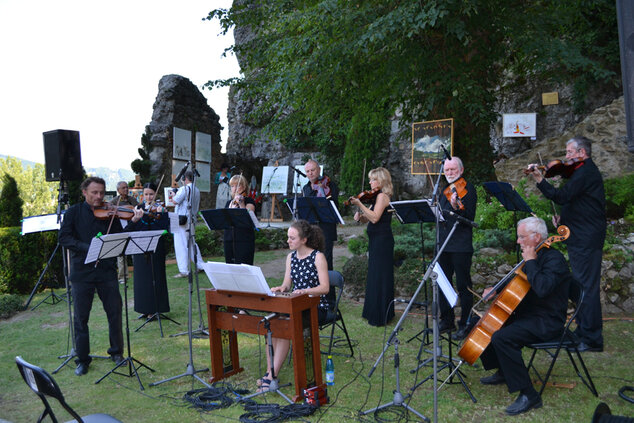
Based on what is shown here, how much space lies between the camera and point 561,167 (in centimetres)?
526

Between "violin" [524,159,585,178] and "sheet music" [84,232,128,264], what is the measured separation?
14.0 feet

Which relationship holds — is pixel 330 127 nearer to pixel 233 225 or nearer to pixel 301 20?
pixel 301 20

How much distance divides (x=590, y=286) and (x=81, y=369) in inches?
219

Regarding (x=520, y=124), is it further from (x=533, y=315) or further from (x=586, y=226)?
(x=533, y=315)

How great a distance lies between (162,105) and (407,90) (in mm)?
10097

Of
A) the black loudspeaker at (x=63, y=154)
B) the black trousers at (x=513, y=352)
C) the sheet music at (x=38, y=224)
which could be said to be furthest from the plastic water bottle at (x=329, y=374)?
the sheet music at (x=38, y=224)

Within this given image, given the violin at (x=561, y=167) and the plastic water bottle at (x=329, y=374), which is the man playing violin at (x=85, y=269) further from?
the violin at (x=561, y=167)

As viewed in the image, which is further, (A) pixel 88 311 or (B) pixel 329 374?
(A) pixel 88 311

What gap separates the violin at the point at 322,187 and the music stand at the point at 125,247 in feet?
8.47

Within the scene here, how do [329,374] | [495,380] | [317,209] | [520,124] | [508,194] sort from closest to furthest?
[495,380] < [329,374] < [508,194] < [317,209] < [520,124]

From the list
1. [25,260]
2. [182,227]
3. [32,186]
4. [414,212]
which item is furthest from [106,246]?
[32,186]

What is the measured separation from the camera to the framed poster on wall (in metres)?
9.84

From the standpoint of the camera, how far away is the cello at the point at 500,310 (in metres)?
4.12

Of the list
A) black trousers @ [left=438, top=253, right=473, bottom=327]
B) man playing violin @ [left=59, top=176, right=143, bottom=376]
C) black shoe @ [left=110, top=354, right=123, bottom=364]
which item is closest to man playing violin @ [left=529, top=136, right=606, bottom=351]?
black trousers @ [left=438, top=253, right=473, bottom=327]
